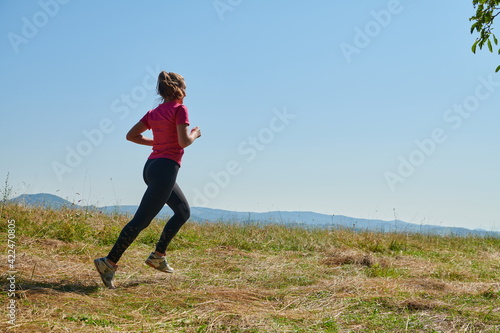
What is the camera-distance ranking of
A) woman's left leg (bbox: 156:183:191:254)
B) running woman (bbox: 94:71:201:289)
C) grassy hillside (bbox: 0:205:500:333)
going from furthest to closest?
1. woman's left leg (bbox: 156:183:191:254)
2. running woman (bbox: 94:71:201:289)
3. grassy hillside (bbox: 0:205:500:333)

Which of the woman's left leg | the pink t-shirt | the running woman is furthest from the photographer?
the woman's left leg

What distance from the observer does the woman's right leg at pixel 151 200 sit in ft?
13.7

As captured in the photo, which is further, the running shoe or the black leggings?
the running shoe

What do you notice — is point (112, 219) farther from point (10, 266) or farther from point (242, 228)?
point (10, 266)

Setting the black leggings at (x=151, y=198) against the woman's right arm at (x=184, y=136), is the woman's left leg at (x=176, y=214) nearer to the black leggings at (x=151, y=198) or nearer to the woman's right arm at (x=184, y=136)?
the black leggings at (x=151, y=198)

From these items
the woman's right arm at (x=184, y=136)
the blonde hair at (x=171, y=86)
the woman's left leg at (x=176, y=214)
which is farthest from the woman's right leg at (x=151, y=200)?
the blonde hair at (x=171, y=86)

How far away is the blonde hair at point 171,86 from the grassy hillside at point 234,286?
1878 millimetres

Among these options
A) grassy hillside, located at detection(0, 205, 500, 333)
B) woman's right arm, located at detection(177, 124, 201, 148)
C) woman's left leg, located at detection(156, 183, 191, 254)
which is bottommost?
grassy hillside, located at detection(0, 205, 500, 333)

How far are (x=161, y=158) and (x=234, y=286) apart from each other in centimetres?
150

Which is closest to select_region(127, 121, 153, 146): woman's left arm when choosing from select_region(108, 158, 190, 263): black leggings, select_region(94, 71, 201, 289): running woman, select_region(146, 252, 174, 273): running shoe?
select_region(94, 71, 201, 289): running woman

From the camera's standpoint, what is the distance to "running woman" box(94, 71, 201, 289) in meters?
4.16

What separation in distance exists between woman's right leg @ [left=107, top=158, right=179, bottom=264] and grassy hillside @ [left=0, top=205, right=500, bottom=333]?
1.35 feet

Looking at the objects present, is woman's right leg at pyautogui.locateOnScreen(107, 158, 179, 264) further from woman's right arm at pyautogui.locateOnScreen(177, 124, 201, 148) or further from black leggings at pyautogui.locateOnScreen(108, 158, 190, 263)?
woman's right arm at pyautogui.locateOnScreen(177, 124, 201, 148)

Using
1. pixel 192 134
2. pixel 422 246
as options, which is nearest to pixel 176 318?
pixel 192 134
